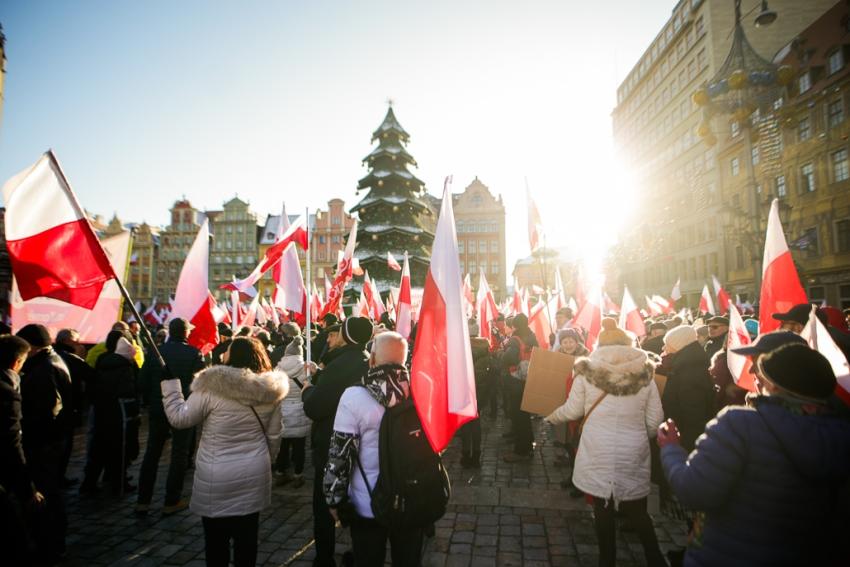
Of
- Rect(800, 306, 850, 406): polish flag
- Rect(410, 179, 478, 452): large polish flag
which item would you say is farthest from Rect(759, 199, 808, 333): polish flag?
Rect(410, 179, 478, 452): large polish flag

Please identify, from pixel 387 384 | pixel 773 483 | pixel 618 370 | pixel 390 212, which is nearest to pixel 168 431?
pixel 387 384

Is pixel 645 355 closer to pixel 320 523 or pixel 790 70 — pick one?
pixel 320 523

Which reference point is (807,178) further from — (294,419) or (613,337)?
(294,419)

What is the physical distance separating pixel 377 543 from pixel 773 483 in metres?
2.10

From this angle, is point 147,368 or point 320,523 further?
point 147,368

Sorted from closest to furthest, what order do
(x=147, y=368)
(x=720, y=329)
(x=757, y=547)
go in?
1. (x=757, y=547)
2. (x=147, y=368)
3. (x=720, y=329)

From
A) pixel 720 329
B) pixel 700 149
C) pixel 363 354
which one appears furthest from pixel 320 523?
pixel 700 149

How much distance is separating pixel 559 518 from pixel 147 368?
5096 millimetres

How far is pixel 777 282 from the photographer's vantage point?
460 cm

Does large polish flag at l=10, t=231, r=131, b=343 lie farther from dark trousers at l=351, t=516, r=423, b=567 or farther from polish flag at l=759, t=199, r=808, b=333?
polish flag at l=759, t=199, r=808, b=333

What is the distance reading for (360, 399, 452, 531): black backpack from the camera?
262 cm

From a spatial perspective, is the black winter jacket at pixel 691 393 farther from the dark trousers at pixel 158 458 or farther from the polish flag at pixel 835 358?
the dark trousers at pixel 158 458

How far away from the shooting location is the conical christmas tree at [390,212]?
26141mm

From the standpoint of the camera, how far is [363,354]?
3.65 meters
